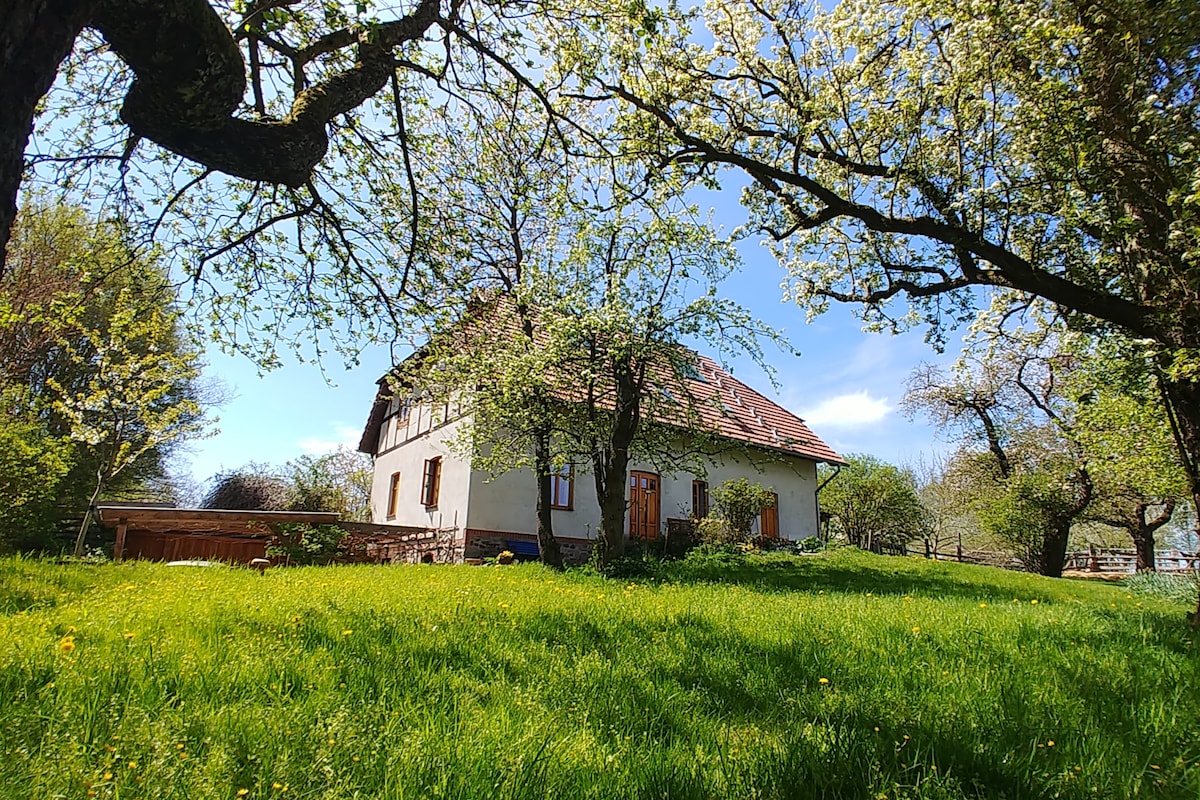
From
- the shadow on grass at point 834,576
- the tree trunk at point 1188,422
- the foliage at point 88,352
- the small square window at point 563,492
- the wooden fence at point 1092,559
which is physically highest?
the foliage at point 88,352

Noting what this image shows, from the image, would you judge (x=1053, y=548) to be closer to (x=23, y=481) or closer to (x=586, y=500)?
(x=586, y=500)

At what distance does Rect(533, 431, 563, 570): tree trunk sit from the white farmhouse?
2.07 feet

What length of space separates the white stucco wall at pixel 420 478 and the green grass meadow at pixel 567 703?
358 inches

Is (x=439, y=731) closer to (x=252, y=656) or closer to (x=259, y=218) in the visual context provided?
(x=252, y=656)

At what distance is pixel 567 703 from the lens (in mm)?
2826

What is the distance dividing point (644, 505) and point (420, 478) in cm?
776

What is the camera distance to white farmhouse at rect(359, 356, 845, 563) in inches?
629


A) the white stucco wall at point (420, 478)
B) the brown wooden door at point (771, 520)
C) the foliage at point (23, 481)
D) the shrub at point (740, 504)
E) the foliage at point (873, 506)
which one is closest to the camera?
the foliage at point (23, 481)

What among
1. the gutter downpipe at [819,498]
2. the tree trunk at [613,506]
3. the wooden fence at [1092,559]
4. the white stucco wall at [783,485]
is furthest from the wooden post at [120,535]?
the wooden fence at [1092,559]

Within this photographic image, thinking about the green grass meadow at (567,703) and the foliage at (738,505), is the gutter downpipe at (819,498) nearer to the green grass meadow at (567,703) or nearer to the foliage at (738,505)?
the foliage at (738,505)

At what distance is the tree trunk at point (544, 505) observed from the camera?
12.4m

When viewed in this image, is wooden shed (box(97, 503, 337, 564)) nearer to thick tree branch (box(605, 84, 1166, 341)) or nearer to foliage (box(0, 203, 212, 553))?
foliage (box(0, 203, 212, 553))

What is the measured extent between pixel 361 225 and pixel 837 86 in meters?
6.01

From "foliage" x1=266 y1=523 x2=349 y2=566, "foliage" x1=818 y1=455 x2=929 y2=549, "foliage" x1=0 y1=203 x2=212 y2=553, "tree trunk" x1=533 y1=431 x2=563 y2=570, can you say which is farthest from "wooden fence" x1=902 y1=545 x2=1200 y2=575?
"foliage" x1=0 y1=203 x2=212 y2=553
